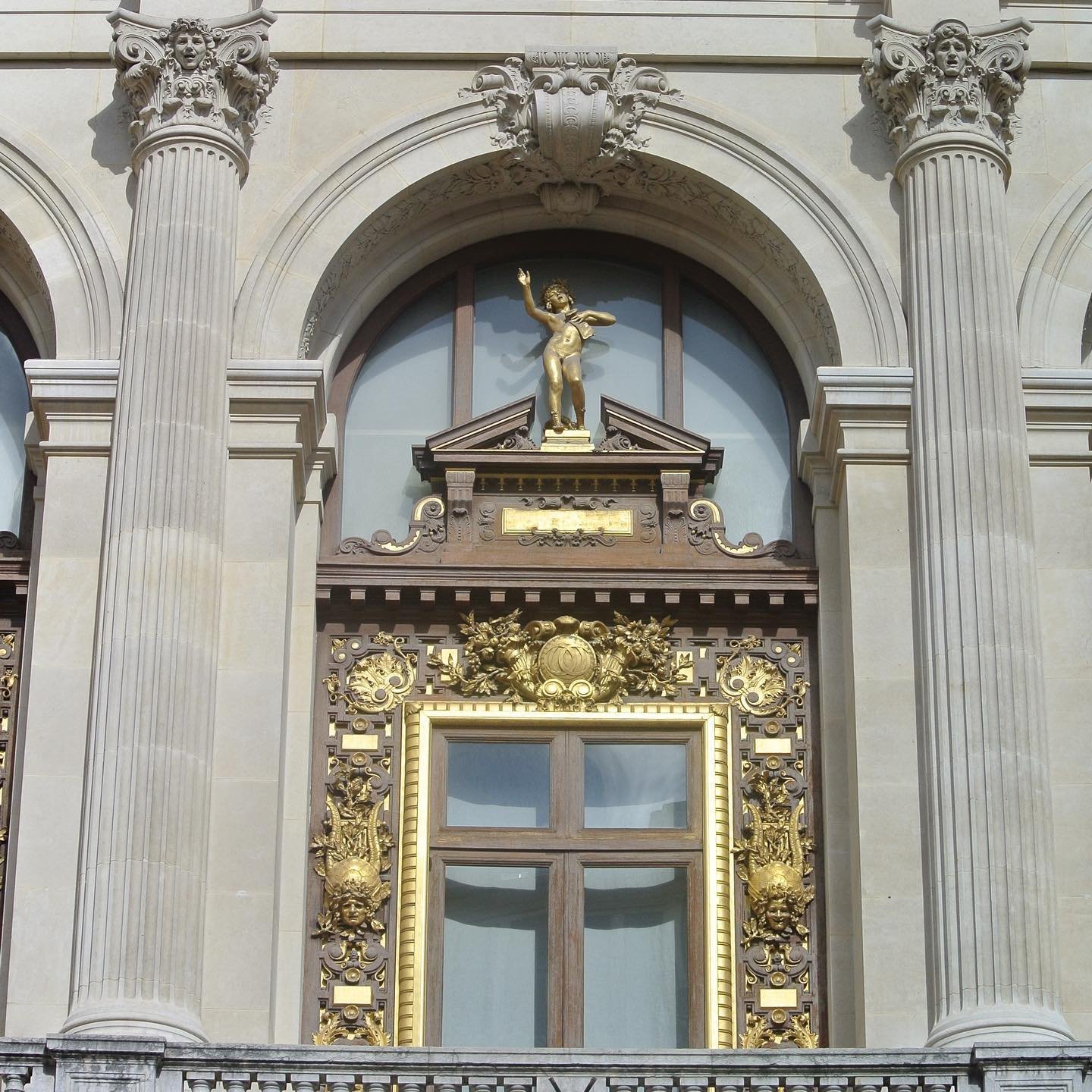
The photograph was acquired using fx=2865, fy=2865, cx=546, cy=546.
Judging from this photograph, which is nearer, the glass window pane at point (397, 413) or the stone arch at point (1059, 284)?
the stone arch at point (1059, 284)

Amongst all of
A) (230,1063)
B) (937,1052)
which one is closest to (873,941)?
(937,1052)

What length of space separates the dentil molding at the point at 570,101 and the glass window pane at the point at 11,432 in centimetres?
457

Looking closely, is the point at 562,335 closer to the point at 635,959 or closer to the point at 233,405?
the point at 233,405

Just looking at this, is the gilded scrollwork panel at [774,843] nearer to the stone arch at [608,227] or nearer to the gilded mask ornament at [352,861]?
the stone arch at [608,227]

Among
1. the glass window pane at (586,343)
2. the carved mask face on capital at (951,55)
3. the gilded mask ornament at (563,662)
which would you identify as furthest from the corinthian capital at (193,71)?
the carved mask face on capital at (951,55)

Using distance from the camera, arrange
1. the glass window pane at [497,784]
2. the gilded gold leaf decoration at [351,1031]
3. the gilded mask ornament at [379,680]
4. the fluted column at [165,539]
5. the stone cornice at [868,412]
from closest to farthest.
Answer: the fluted column at [165,539] < the gilded gold leaf decoration at [351,1031] < the glass window pane at [497,784] < the stone cornice at [868,412] < the gilded mask ornament at [379,680]

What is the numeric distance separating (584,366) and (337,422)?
222 cm

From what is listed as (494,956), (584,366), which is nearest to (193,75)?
(584,366)

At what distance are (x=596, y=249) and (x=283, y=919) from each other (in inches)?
271

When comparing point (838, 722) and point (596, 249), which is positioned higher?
point (596, 249)

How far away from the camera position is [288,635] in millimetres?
22828

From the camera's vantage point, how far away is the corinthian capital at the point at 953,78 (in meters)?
23.6

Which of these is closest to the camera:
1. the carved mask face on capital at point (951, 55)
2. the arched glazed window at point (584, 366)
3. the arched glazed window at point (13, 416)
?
the carved mask face on capital at point (951, 55)

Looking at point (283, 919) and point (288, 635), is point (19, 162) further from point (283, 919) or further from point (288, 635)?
point (283, 919)
